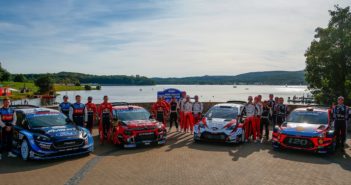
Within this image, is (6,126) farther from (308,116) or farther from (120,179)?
(308,116)

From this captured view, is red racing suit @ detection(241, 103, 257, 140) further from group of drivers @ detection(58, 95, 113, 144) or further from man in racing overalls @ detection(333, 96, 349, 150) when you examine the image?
group of drivers @ detection(58, 95, 113, 144)

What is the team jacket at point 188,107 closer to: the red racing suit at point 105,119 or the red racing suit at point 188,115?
the red racing suit at point 188,115

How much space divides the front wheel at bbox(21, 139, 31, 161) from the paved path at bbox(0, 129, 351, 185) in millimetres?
234

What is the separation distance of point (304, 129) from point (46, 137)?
8.26m

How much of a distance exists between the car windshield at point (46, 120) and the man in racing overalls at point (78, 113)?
49.5 inches

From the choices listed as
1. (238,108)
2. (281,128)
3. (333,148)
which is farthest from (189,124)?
(333,148)

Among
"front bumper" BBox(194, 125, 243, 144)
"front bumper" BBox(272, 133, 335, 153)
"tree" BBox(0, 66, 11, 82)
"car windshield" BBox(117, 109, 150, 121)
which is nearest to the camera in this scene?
"front bumper" BBox(272, 133, 335, 153)

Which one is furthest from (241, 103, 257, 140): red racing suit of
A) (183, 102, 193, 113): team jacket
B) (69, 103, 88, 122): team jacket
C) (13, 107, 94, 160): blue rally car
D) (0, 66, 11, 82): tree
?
(0, 66, 11, 82): tree

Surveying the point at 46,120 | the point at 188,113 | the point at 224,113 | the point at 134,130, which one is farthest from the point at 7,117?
the point at 224,113

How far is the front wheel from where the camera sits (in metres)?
9.70

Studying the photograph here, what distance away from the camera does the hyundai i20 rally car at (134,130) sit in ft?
38.3

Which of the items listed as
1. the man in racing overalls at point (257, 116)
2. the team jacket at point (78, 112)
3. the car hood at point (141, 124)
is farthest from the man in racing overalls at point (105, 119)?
the man in racing overalls at point (257, 116)

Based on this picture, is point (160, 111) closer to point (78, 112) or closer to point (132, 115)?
point (132, 115)

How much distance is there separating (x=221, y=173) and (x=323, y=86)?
22709 mm
